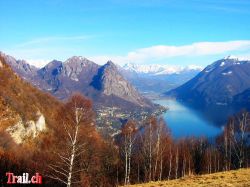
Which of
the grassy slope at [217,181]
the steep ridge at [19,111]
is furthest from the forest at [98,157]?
the grassy slope at [217,181]

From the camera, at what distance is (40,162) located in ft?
225

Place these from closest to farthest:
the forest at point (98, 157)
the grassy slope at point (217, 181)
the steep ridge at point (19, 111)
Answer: the grassy slope at point (217, 181), the forest at point (98, 157), the steep ridge at point (19, 111)

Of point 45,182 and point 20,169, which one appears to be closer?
point 45,182

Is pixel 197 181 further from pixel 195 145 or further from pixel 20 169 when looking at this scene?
pixel 195 145

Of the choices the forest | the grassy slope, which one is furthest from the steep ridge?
the grassy slope

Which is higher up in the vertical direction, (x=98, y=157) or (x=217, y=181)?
(x=217, y=181)

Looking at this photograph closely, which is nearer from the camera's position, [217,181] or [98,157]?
[217,181]

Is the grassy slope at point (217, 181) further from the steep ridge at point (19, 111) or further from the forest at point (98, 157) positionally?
the steep ridge at point (19, 111)

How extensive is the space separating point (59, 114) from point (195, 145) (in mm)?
41651

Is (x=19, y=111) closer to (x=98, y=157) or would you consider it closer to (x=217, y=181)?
(x=98, y=157)

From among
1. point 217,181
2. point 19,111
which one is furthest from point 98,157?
point 217,181

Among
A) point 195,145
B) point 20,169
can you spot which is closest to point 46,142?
point 20,169

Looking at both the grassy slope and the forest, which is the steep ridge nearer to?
the forest

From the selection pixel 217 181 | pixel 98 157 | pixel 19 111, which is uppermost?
pixel 19 111
